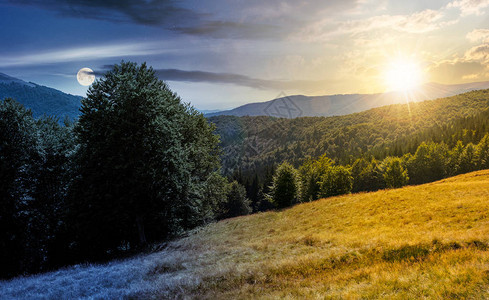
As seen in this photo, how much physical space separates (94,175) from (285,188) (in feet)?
106

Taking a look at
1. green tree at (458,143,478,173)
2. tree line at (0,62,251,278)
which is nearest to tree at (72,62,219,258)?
tree line at (0,62,251,278)

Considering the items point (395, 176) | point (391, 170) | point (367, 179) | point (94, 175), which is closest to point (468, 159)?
point (367, 179)

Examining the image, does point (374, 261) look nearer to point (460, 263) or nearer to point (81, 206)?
point (460, 263)

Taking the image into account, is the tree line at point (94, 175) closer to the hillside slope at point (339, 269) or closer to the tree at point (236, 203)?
the hillside slope at point (339, 269)

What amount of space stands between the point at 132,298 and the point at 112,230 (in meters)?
20.7

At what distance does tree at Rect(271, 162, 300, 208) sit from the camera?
45.9 metres

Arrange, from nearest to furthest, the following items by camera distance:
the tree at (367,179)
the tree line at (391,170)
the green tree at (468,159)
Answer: the tree line at (391,170) → the green tree at (468,159) → the tree at (367,179)

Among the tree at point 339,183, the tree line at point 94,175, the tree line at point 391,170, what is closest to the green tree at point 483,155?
the tree line at point 391,170

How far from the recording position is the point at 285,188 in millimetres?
46094

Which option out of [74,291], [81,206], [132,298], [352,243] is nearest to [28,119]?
[81,206]

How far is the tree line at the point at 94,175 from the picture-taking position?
2202 cm

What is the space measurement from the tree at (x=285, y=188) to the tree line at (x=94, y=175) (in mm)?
21335

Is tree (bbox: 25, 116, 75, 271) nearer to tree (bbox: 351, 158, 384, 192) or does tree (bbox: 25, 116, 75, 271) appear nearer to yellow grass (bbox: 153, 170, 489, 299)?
yellow grass (bbox: 153, 170, 489, 299)

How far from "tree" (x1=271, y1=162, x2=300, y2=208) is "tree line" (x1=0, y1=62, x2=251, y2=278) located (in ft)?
70.0
